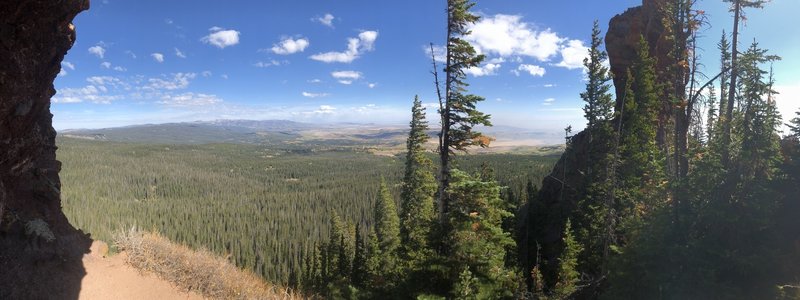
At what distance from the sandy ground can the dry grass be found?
244 millimetres

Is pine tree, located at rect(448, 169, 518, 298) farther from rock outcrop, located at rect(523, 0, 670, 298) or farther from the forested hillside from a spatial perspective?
the forested hillside

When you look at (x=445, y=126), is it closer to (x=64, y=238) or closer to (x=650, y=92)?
(x=64, y=238)

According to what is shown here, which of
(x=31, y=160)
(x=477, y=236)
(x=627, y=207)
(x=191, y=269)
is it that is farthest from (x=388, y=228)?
(x=31, y=160)

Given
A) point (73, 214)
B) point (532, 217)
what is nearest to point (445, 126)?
point (532, 217)

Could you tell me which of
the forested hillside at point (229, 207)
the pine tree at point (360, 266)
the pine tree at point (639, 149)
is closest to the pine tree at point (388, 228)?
the pine tree at point (360, 266)

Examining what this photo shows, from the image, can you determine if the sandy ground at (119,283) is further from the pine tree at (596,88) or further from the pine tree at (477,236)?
the pine tree at (596,88)

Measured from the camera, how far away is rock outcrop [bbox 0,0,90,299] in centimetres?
784

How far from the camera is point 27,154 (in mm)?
10594

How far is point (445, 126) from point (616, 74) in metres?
29.7

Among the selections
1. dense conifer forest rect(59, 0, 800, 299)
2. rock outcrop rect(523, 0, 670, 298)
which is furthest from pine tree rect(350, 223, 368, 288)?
rock outcrop rect(523, 0, 670, 298)

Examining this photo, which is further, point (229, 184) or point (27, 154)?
point (229, 184)

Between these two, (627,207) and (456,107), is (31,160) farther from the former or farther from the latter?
(627,207)

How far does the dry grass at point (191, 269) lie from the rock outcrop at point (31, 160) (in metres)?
1.51

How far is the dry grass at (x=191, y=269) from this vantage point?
1246cm
